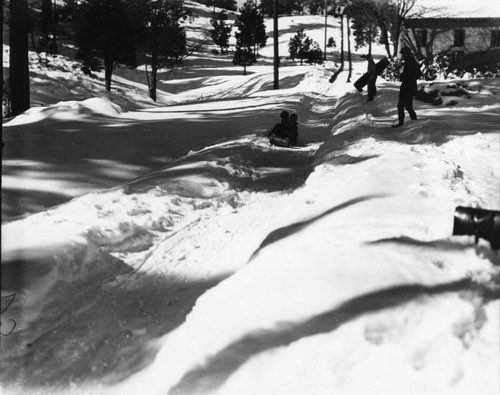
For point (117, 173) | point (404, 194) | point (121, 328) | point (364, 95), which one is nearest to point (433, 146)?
point (404, 194)

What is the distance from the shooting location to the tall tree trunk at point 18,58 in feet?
51.5

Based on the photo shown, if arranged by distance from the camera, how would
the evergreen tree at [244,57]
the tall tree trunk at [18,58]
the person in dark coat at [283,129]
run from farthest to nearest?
the evergreen tree at [244,57] → the tall tree trunk at [18,58] → the person in dark coat at [283,129]

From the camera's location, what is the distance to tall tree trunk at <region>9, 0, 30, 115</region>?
1570cm

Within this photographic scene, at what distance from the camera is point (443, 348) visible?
A: 2975 millimetres

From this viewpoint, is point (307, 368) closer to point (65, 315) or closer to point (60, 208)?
point (65, 315)

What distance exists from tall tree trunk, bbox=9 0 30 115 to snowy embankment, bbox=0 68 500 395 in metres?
10.7

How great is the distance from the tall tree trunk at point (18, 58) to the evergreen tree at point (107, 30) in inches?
508

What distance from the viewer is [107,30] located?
93.2 ft

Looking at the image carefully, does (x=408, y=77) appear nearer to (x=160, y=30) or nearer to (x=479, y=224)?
(x=479, y=224)

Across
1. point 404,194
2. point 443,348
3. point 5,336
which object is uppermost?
point 404,194

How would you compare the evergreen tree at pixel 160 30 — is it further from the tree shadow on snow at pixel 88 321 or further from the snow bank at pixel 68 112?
the tree shadow on snow at pixel 88 321

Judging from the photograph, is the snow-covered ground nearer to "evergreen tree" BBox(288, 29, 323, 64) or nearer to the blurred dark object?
the blurred dark object

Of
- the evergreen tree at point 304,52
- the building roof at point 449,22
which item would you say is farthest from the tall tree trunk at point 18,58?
the evergreen tree at point 304,52

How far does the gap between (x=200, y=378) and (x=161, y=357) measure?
1.47 ft
